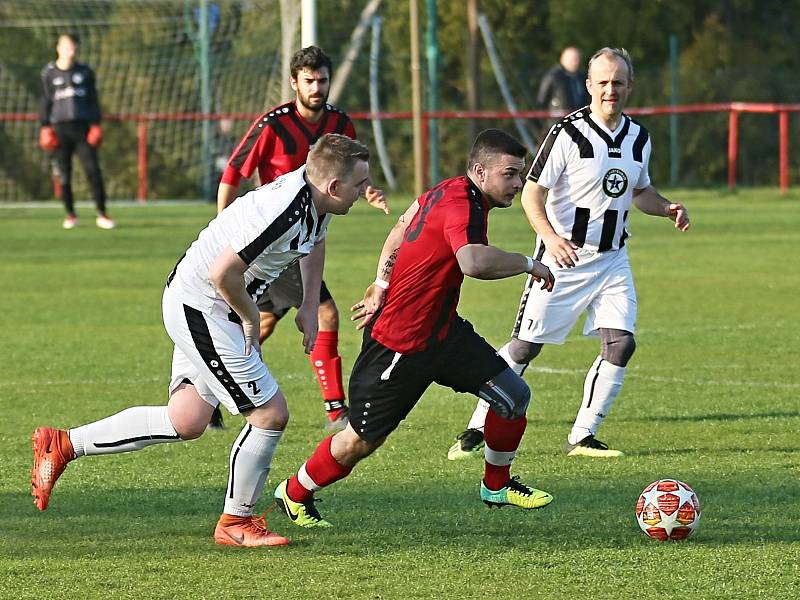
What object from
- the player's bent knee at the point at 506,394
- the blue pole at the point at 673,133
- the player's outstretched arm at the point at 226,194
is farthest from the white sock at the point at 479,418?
the blue pole at the point at 673,133

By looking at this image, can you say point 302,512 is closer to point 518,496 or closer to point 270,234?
point 518,496

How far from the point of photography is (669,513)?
603 centimetres

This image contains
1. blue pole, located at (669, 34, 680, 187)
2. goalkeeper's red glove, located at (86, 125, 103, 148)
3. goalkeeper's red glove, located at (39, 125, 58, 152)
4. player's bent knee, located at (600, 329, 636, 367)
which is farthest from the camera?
blue pole, located at (669, 34, 680, 187)

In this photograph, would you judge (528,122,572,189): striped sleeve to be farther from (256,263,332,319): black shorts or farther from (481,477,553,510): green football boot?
(481,477,553,510): green football boot

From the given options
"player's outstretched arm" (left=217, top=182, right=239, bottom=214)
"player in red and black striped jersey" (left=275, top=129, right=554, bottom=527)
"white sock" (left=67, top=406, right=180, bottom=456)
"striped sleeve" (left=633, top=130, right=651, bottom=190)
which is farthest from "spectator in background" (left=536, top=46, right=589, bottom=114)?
"white sock" (left=67, top=406, right=180, bottom=456)

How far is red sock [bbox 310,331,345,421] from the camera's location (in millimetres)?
8883

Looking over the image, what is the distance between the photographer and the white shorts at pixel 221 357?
5980mm

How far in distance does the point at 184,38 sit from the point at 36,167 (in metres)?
4.61

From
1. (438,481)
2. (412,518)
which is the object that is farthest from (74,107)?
(412,518)

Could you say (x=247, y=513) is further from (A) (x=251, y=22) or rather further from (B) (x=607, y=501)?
(A) (x=251, y=22)

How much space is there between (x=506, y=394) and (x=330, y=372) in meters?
2.68

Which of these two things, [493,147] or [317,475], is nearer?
[493,147]

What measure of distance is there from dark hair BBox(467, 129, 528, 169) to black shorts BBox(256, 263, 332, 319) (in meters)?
2.65

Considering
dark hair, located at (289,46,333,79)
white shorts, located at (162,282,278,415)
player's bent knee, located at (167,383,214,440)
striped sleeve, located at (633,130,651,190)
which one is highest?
dark hair, located at (289,46,333,79)
